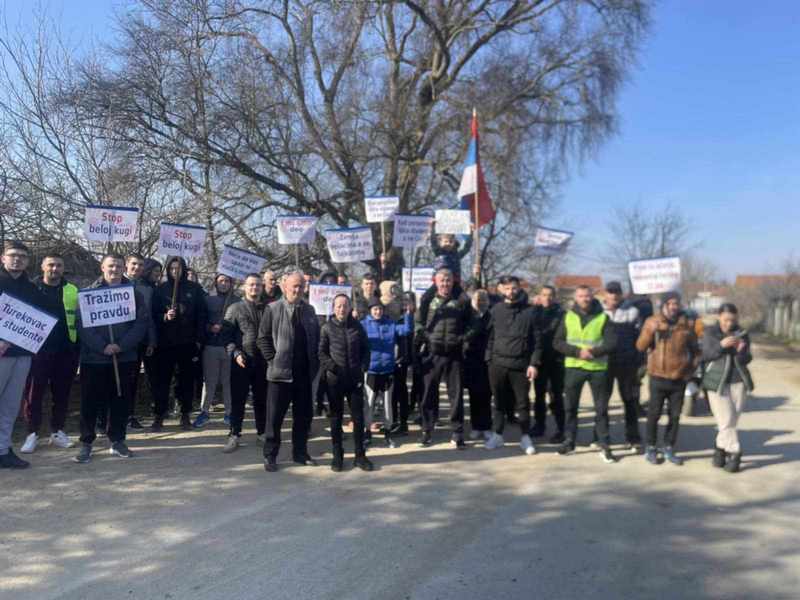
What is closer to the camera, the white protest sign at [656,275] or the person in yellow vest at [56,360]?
the person in yellow vest at [56,360]

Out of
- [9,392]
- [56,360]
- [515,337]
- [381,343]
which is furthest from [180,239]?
[515,337]

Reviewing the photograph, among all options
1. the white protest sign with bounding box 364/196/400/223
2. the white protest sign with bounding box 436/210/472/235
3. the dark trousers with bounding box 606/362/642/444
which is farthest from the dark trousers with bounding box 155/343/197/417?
the dark trousers with bounding box 606/362/642/444

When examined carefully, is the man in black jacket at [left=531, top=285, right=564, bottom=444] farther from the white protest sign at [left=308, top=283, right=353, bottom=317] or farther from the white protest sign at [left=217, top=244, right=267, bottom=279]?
the white protest sign at [left=217, top=244, right=267, bottom=279]

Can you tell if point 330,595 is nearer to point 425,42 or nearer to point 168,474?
point 168,474

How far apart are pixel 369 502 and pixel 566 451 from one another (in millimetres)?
2722

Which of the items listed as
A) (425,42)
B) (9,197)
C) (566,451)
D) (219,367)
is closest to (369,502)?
(566,451)

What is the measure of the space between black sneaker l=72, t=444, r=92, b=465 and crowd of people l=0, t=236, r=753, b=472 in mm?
29

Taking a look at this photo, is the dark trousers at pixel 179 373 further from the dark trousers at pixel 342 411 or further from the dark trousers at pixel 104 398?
the dark trousers at pixel 342 411

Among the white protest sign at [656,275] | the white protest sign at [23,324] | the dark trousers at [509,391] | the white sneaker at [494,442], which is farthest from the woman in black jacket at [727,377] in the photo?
the white protest sign at [23,324]

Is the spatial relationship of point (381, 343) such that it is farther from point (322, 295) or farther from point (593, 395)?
point (593, 395)

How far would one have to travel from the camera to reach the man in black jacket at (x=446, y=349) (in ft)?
23.2

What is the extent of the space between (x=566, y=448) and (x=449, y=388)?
1.50 metres

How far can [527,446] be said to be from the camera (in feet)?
22.7

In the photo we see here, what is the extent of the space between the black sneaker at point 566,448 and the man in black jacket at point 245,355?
3.51 m
